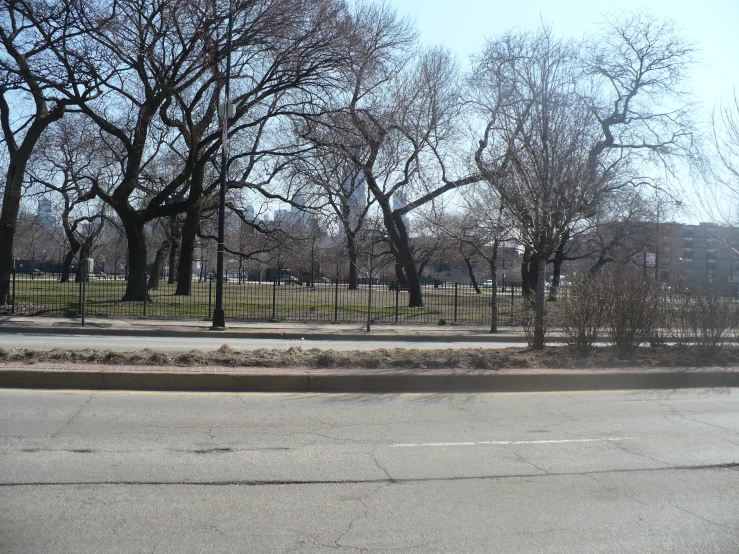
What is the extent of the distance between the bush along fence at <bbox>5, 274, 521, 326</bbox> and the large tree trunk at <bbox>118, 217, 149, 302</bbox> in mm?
756

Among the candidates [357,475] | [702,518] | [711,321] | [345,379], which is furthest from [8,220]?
[702,518]

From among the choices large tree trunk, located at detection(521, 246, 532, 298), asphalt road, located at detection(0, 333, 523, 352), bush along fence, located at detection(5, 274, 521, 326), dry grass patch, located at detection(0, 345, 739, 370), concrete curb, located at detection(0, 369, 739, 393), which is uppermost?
large tree trunk, located at detection(521, 246, 532, 298)

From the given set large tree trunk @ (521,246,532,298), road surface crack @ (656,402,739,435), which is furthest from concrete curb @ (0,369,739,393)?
large tree trunk @ (521,246,532,298)

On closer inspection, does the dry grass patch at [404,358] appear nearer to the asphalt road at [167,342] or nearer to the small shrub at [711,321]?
the small shrub at [711,321]

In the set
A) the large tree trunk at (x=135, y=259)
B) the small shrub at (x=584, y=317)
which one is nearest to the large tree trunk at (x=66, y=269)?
the large tree trunk at (x=135, y=259)

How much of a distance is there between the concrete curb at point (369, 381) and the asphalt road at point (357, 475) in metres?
0.47

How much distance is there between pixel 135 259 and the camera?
97.0ft

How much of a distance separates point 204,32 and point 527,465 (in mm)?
21657

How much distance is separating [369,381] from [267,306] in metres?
18.1

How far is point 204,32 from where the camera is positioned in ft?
78.6

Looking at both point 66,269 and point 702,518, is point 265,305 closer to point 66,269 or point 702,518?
point 66,269

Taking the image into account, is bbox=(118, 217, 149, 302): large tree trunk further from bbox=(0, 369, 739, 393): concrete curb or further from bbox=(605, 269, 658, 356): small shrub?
bbox=(605, 269, 658, 356): small shrub

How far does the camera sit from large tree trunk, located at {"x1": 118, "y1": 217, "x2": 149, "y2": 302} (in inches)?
1144

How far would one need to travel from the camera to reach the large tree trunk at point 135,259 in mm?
29062
